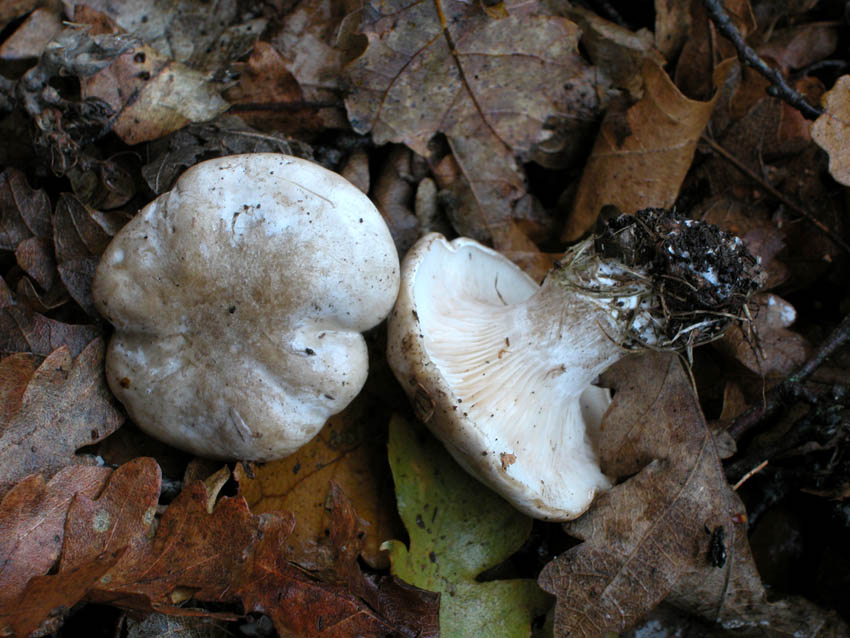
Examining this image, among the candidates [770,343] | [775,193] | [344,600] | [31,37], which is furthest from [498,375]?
[31,37]

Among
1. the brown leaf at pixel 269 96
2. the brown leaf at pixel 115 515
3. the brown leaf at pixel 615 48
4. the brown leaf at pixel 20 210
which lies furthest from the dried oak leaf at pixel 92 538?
the brown leaf at pixel 615 48

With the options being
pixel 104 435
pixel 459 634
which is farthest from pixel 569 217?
pixel 104 435

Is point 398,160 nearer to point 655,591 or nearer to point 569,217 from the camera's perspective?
point 569,217

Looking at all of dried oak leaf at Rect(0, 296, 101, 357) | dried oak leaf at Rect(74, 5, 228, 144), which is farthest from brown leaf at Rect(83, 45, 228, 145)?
dried oak leaf at Rect(0, 296, 101, 357)

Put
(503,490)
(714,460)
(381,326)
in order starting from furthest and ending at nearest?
(381,326) → (714,460) → (503,490)

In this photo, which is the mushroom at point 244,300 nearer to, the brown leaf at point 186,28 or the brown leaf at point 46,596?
the brown leaf at point 46,596
